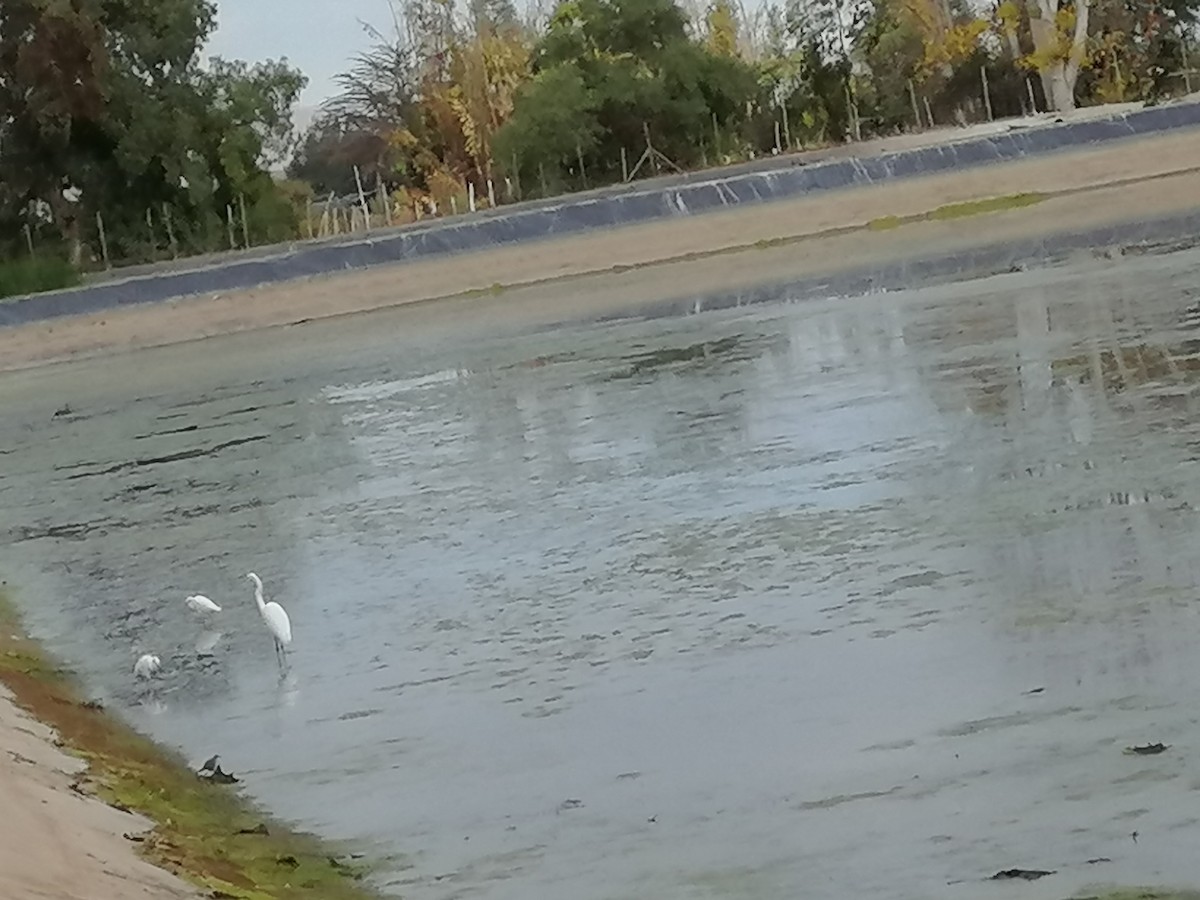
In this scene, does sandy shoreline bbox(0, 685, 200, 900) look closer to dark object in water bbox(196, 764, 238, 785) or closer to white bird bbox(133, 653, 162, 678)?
dark object in water bbox(196, 764, 238, 785)

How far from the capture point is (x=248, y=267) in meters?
38.8

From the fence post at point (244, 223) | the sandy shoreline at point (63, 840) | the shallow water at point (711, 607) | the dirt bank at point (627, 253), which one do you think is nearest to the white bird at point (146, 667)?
the shallow water at point (711, 607)

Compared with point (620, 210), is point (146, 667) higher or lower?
lower

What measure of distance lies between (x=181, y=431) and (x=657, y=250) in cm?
1505

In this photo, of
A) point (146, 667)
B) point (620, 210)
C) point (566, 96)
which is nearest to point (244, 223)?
point (566, 96)

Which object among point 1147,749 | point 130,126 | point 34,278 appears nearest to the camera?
point 1147,749

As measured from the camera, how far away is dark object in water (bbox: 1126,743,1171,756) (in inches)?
299

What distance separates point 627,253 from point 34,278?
1292 centimetres

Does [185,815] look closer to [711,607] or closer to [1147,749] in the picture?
[711,607]

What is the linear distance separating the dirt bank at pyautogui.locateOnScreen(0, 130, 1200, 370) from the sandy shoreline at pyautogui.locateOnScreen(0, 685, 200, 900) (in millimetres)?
27381

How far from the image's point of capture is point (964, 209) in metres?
37.4

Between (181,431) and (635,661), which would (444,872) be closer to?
(635,661)

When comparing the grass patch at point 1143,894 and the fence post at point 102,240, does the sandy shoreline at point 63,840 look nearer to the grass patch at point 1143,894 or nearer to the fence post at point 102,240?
the grass patch at point 1143,894

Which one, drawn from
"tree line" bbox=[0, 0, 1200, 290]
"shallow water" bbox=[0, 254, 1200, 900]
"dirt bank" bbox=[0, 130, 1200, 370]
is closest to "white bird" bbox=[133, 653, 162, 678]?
"shallow water" bbox=[0, 254, 1200, 900]
